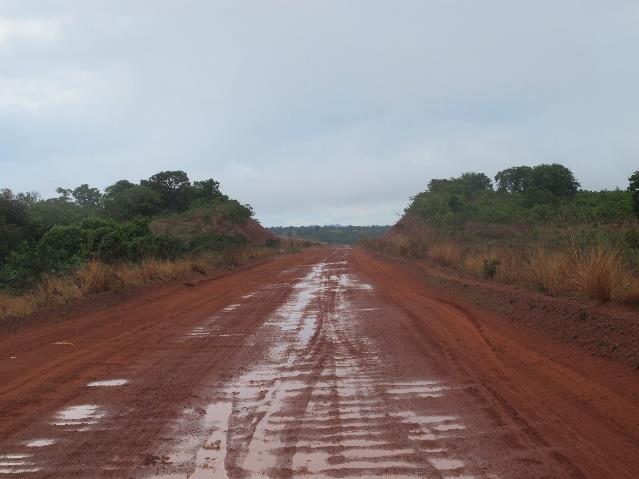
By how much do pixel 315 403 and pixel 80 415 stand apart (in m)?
2.40

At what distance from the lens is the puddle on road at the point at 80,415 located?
19.5 feet

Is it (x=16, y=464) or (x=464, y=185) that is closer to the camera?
(x=16, y=464)

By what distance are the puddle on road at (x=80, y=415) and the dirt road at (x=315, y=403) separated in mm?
22

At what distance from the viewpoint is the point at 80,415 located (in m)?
6.19

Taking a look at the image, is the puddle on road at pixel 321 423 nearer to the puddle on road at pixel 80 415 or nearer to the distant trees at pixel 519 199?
the puddle on road at pixel 80 415

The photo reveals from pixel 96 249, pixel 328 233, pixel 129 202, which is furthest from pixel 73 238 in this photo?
pixel 328 233

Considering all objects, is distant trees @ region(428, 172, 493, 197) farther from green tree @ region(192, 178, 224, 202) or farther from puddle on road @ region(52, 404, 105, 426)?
puddle on road @ region(52, 404, 105, 426)

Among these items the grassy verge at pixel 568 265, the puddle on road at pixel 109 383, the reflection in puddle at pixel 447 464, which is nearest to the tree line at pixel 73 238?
the puddle on road at pixel 109 383

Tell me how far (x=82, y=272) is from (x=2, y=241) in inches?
287

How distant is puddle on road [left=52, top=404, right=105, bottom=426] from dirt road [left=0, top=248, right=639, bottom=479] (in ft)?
0.07

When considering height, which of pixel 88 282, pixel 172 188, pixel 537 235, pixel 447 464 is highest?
pixel 172 188

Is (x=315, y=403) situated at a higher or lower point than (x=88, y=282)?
lower

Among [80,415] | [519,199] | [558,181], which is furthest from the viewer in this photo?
[558,181]

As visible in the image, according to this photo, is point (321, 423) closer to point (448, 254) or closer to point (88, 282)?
point (88, 282)
